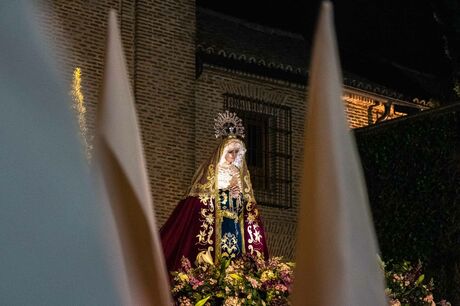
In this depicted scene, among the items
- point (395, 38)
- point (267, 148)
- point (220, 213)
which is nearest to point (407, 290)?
point (220, 213)

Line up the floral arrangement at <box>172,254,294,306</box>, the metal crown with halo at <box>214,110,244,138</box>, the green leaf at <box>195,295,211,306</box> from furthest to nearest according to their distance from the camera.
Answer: the metal crown with halo at <box>214,110,244,138</box>, the floral arrangement at <box>172,254,294,306</box>, the green leaf at <box>195,295,211,306</box>

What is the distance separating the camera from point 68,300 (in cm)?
136

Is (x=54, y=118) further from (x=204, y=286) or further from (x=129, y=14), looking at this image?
(x=129, y=14)

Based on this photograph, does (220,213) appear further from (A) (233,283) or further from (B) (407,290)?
(B) (407,290)

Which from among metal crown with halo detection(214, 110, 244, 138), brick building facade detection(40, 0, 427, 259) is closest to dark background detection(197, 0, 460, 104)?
brick building facade detection(40, 0, 427, 259)

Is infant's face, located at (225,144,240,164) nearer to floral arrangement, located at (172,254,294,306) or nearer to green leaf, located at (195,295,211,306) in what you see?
floral arrangement, located at (172,254,294,306)

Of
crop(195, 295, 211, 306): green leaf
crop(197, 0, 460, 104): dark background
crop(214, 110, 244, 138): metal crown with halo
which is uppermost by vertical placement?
crop(197, 0, 460, 104): dark background

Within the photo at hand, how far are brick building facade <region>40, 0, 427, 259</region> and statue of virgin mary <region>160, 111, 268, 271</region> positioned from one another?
8.62 ft

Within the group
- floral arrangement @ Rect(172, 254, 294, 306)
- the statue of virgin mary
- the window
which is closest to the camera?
floral arrangement @ Rect(172, 254, 294, 306)

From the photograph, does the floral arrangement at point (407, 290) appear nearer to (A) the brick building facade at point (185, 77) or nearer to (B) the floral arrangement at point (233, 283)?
(B) the floral arrangement at point (233, 283)

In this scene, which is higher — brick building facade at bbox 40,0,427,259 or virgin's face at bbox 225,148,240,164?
brick building facade at bbox 40,0,427,259

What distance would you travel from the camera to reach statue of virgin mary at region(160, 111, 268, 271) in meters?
11.3

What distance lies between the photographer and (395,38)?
2097 centimetres

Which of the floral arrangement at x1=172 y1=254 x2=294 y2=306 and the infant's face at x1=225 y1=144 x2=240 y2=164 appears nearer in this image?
the floral arrangement at x1=172 y1=254 x2=294 y2=306
